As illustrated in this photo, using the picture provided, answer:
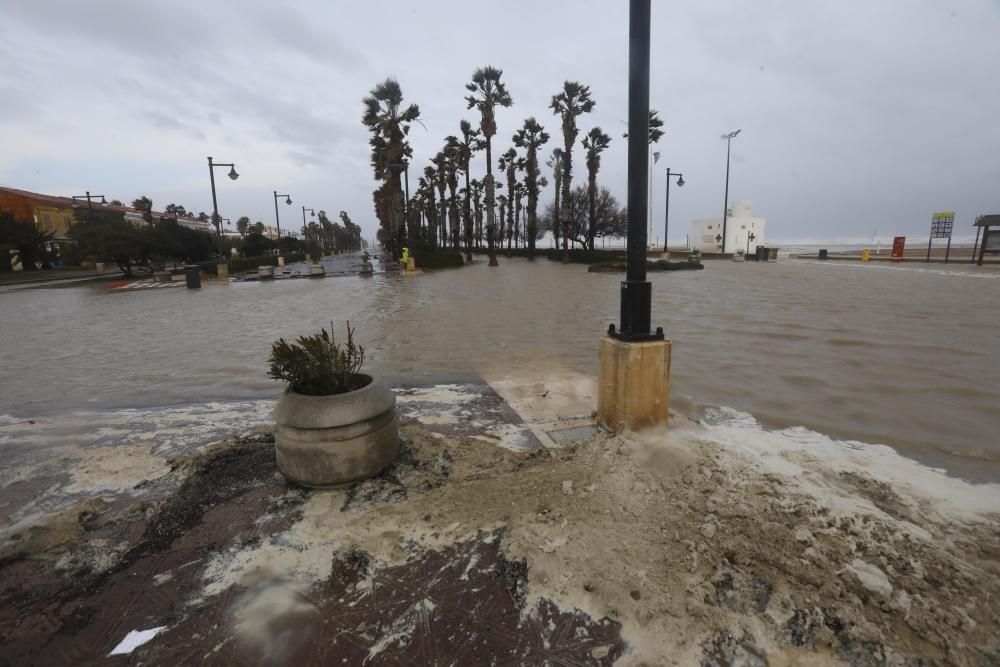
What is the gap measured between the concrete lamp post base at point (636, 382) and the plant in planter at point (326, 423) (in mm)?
1965

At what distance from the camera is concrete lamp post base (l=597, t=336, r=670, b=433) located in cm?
427

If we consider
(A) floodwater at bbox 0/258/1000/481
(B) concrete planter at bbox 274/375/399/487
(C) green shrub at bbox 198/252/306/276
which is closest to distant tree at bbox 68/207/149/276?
(C) green shrub at bbox 198/252/306/276

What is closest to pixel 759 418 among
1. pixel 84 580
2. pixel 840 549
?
pixel 840 549

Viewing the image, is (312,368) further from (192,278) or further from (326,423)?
(192,278)

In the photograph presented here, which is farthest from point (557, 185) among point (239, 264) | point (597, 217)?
point (239, 264)

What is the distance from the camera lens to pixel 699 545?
2.84 meters

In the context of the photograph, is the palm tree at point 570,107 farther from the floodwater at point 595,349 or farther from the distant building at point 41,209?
the distant building at point 41,209

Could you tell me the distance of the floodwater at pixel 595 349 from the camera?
5711 mm

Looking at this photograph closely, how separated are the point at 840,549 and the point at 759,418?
285 cm

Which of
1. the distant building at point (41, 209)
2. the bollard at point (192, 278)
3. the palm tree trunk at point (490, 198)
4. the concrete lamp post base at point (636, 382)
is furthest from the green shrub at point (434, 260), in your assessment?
the distant building at point (41, 209)

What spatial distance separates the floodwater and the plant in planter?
3.19 metres

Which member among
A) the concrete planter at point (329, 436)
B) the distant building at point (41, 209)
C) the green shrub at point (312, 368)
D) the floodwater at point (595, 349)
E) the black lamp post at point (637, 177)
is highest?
the distant building at point (41, 209)

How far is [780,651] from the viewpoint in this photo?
7.11 ft

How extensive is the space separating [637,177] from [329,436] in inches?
130
